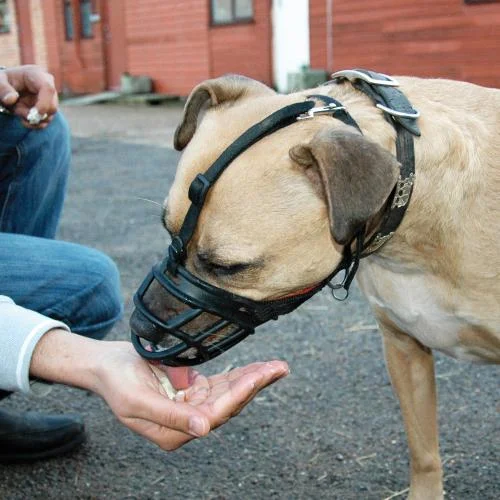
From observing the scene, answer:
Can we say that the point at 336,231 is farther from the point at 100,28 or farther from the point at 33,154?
the point at 100,28

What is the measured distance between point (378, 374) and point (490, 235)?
4.82 feet

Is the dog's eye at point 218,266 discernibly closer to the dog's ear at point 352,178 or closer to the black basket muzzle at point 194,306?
the black basket muzzle at point 194,306

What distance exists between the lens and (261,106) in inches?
90.7

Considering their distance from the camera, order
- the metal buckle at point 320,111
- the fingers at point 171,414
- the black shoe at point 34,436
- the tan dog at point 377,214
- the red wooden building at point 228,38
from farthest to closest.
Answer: the red wooden building at point 228,38, the black shoe at point 34,436, the metal buckle at point 320,111, the tan dog at point 377,214, the fingers at point 171,414

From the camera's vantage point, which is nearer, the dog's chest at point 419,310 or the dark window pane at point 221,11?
the dog's chest at point 419,310

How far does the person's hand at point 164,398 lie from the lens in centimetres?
198

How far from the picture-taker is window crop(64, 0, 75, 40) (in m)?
21.9

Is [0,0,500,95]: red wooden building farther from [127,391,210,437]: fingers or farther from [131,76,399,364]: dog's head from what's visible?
[127,391,210,437]: fingers

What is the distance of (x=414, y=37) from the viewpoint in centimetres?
1263

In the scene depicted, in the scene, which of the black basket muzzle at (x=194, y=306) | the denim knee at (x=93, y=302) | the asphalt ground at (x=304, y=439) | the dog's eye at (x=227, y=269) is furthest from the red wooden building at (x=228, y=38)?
the dog's eye at (x=227, y=269)

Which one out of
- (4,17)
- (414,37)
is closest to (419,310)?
(414,37)

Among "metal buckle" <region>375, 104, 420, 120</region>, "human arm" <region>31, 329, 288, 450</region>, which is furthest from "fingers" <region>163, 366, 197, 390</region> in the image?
"metal buckle" <region>375, 104, 420, 120</region>

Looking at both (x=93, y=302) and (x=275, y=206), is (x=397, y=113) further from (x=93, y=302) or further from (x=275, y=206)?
(x=93, y=302)

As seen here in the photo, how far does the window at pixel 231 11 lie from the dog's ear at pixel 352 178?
46.8 feet
